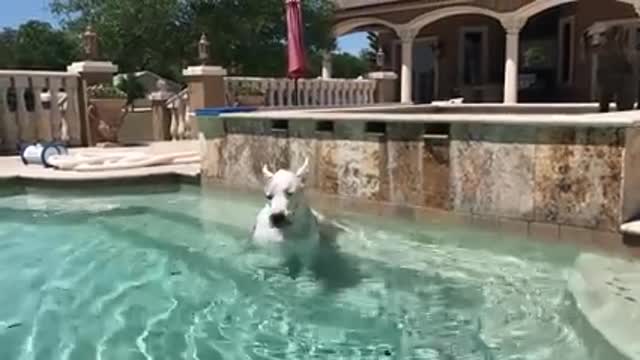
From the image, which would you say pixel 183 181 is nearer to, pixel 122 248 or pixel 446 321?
pixel 122 248

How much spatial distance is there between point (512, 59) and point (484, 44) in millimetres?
4677

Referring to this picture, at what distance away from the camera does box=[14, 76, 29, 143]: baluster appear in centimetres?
1348

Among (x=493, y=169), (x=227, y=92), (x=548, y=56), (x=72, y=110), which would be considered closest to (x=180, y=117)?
(x=227, y=92)

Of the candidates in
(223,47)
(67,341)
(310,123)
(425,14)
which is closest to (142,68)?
(223,47)

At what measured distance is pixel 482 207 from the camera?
743cm

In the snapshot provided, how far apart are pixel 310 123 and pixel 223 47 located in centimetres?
1194

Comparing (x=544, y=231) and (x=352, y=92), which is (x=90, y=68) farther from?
(x=544, y=231)

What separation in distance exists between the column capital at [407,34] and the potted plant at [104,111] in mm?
10919

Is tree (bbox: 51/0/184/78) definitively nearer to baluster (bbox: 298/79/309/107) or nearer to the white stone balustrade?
the white stone balustrade

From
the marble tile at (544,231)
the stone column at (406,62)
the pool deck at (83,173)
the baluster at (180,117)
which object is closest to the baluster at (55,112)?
the pool deck at (83,173)

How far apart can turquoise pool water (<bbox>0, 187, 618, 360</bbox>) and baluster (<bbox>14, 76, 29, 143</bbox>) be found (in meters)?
5.55

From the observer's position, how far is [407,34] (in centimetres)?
2259

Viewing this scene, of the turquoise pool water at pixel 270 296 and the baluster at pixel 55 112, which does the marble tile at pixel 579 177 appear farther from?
the baluster at pixel 55 112

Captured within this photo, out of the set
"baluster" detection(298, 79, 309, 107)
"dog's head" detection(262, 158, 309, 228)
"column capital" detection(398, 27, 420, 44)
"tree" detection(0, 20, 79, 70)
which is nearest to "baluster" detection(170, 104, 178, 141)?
"baluster" detection(298, 79, 309, 107)
